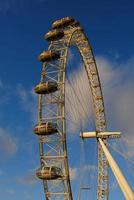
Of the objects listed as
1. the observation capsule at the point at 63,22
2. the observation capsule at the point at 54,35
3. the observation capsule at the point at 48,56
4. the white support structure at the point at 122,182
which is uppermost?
the observation capsule at the point at 63,22

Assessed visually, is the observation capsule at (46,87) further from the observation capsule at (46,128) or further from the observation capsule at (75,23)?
the observation capsule at (75,23)

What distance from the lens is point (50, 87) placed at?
50.7 meters

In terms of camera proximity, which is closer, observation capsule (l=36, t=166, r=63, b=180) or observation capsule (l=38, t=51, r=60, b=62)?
observation capsule (l=36, t=166, r=63, b=180)

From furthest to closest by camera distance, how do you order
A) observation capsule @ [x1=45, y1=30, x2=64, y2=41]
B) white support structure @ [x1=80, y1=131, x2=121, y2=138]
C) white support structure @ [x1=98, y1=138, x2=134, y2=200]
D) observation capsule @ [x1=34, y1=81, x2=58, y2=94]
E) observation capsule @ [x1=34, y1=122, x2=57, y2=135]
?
white support structure @ [x1=80, y1=131, x2=121, y2=138] → observation capsule @ [x1=45, y1=30, x2=64, y2=41] → observation capsule @ [x1=34, y1=81, x2=58, y2=94] → observation capsule @ [x1=34, y1=122, x2=57, y2=135] → white support structure @ [x1=98, y1=138, x2=134, y2=200]

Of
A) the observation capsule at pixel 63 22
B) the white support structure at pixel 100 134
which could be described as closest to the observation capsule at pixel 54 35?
the observation capsule at pixel 63 22

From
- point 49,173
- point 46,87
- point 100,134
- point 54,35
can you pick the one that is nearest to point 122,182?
point 49,173

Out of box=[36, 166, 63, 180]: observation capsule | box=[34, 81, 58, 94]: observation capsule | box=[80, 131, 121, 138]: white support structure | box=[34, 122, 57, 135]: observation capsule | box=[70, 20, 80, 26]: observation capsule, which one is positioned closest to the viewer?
box=[36, 166, 63, 180]: observation capsule

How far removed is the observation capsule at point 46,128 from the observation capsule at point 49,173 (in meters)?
3.52

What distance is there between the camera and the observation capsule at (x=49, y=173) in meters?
47.7

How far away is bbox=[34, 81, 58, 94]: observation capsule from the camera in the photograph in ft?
166

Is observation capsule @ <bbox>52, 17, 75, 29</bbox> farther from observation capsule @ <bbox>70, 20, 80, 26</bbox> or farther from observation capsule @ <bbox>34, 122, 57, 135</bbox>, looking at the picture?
observation capsule @ <bbox>34, 122, 57, 135</bbox>

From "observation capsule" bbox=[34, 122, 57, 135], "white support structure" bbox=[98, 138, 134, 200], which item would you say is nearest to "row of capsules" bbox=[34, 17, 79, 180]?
"observation capsule" bbox=[34, 122, 57, 135]

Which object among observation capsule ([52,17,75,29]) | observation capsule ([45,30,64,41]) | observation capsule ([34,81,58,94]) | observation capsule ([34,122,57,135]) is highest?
observation capsule ([52,17,75,29])

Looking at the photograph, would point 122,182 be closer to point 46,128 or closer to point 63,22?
point 46,128
